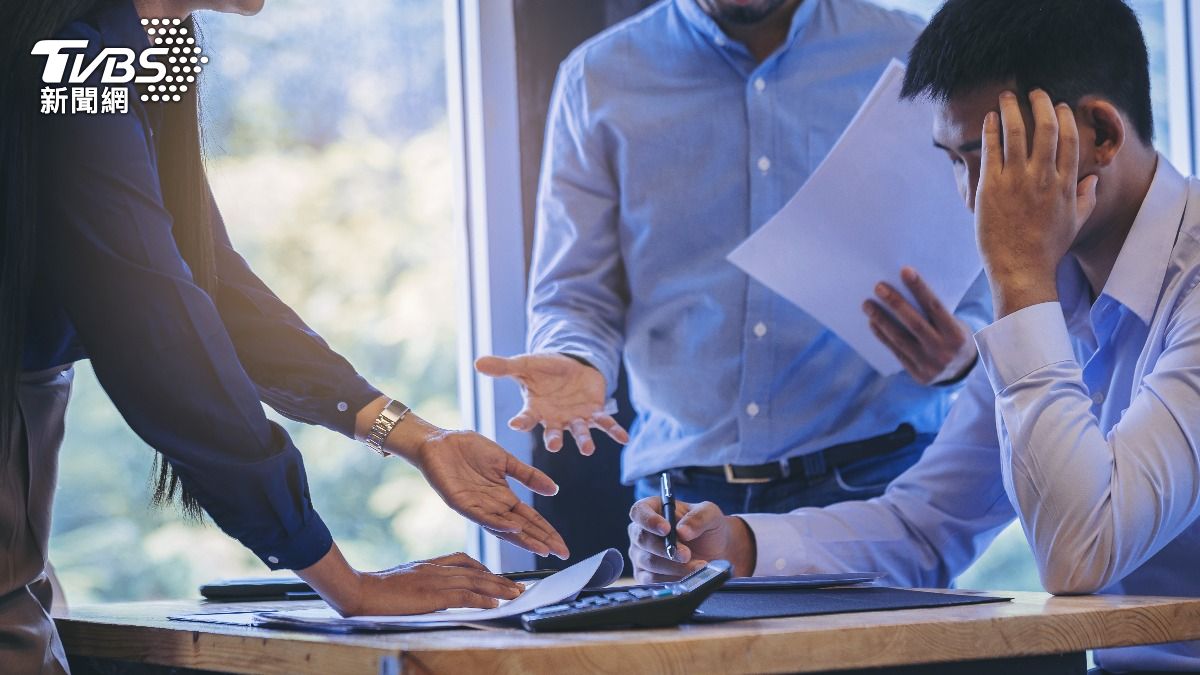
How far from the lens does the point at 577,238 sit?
2.04 m

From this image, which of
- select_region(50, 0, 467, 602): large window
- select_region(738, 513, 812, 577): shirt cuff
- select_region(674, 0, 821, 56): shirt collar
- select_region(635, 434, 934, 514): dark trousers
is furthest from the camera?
select_region(50, 0, 467, 602): large window

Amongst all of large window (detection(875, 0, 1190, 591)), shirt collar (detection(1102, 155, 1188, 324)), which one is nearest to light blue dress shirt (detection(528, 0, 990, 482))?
shirt collar (detection(1102, 155, 1188, 324))

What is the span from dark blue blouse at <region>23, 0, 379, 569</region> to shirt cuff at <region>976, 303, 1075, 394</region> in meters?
0.73

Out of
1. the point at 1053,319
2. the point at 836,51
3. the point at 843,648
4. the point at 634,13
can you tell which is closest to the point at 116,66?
the point at 843,648

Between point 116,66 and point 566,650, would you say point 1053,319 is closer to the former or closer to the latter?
point 566,650

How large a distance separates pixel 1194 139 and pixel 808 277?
151 cm

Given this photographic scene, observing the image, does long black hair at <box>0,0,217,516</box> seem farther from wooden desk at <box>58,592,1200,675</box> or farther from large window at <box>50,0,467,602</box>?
large window at <box>50,0,467,602</box>

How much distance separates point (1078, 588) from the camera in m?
1.24

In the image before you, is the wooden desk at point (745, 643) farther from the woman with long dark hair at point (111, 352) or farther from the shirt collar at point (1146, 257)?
the shirt collar at point (1146, 257)

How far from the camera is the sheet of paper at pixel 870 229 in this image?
1728 millimetres

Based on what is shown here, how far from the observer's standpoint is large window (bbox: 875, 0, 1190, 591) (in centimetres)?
280

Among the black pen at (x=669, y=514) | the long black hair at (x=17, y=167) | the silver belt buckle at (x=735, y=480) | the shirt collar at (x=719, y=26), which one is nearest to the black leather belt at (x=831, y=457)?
the silver belt buckle at (x=735, y=480)

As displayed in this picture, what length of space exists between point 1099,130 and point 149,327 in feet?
3.51

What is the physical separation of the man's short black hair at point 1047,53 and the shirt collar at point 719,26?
501mm
